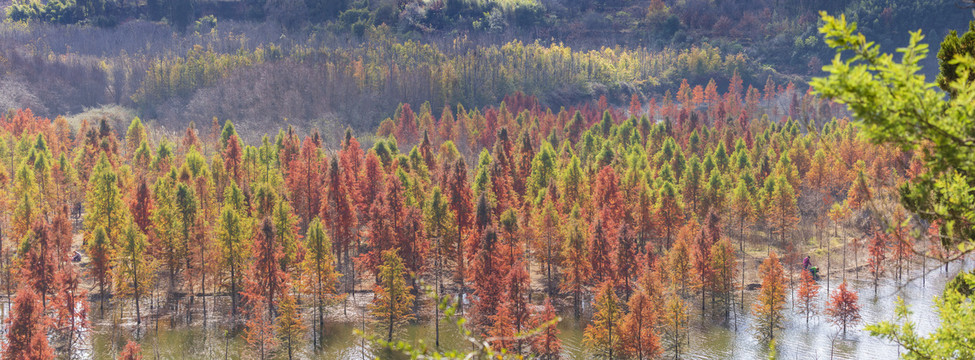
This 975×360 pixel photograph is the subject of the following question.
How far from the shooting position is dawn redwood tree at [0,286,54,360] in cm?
4497

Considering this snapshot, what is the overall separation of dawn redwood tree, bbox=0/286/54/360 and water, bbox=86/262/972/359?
28.1 feet

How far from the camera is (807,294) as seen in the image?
5881cm

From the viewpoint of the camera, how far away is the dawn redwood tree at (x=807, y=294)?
194 feet

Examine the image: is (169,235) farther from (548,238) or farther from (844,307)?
(844,307)

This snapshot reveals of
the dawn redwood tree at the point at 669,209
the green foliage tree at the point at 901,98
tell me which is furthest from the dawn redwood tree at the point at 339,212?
the green foliage tree at the point at 901,98

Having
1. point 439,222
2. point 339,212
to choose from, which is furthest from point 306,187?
point 439,222

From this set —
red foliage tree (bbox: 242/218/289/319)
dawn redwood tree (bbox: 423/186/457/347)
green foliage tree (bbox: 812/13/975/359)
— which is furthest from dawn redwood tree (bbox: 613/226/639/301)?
green foliage tree (bbox: 812/13/975/359)

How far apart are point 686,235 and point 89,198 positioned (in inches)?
2040

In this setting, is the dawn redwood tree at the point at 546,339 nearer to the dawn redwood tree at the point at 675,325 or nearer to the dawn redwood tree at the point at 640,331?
the dawn redwood tree at the point at 640,331

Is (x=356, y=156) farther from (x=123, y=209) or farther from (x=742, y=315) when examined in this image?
(x=742, y=315)

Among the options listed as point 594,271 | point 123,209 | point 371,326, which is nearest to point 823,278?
point 594,271

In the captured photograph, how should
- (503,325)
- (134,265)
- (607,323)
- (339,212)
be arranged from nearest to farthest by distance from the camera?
(503,325) → (607,323) → (134,265) → (339,212)

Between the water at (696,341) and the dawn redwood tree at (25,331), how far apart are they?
855 cm

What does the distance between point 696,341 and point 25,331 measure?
4109 cm
